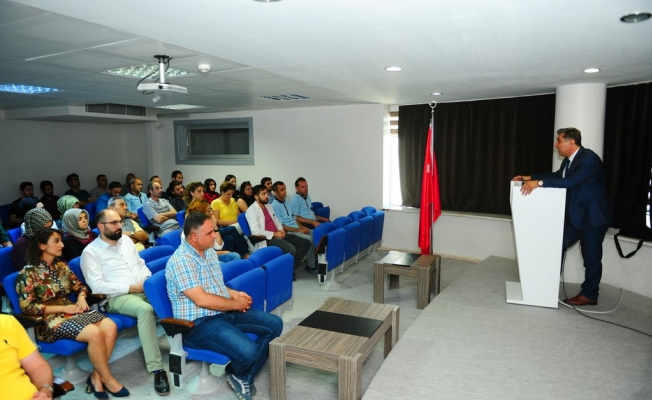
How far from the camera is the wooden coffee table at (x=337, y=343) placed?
2852 millimetres

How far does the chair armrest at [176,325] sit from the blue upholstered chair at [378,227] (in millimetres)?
4436

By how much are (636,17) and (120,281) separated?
13.4 feet

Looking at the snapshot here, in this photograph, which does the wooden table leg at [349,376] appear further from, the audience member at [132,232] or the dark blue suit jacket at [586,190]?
the audience member at [132,232]

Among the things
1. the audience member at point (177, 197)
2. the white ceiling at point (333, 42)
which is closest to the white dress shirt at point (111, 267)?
the white ceiling at point (333, 42)

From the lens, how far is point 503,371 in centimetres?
328

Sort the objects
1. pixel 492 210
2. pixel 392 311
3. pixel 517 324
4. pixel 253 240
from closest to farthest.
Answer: pixel 392 311
pixel 517 324
pixel 253 240
pixel 492 210

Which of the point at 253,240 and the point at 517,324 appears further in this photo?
the point at 253,240

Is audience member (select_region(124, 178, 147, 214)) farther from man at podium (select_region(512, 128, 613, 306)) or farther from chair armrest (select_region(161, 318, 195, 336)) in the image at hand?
man at podium (select_region(512, 128, 613, 306))

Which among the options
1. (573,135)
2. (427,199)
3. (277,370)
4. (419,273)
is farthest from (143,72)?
(573,135)

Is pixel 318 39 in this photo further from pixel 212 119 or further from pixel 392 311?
pixel 212 119

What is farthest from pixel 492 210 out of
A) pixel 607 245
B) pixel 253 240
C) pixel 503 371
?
pixel 503 371

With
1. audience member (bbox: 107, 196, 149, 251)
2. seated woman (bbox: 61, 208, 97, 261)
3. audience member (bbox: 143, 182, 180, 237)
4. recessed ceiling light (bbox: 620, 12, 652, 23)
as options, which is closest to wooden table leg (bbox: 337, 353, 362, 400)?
recessed ceiling light (bbox: 620, 12, 652, 23)

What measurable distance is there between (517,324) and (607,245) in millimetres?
2201

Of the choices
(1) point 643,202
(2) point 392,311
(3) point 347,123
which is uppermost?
(3) point 347,123
